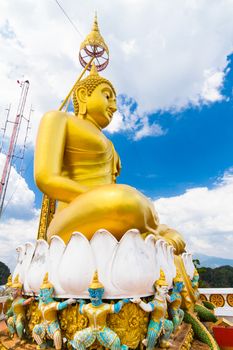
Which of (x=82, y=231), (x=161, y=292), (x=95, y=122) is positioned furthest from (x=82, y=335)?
(x=95, y=122)

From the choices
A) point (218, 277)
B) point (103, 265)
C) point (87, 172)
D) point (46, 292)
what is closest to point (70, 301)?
point (46, 292)

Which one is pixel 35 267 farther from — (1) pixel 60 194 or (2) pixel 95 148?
(2) pixel 95 148

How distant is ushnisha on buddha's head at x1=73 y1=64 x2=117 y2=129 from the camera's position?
5.60 meters

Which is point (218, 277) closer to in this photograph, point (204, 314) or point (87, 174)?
point (204, 314)

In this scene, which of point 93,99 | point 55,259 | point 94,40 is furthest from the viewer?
point 94,40

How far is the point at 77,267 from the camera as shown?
10.2ft

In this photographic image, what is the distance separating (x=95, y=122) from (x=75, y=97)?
2.14 ft

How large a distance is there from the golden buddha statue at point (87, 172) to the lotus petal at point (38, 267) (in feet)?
0.87

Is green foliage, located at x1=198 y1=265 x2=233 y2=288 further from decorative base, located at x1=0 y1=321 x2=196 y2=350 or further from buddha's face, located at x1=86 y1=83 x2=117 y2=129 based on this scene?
buddha's face, located at x1=86 y1=83 x2=117 y2=129

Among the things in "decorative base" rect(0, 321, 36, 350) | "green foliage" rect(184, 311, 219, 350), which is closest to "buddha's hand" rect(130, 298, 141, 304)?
"decorative base" rect(0, 321, 36, 350)

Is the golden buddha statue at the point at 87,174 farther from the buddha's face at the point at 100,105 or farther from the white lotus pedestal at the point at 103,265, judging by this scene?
the white lotus pedestal at the point at 103,265

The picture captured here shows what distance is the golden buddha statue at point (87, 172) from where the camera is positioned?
3.49 metres

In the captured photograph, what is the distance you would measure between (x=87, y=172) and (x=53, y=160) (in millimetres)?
810

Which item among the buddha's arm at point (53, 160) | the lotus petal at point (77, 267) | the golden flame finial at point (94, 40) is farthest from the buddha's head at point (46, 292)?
the golden flame finial at point (94, 40)
